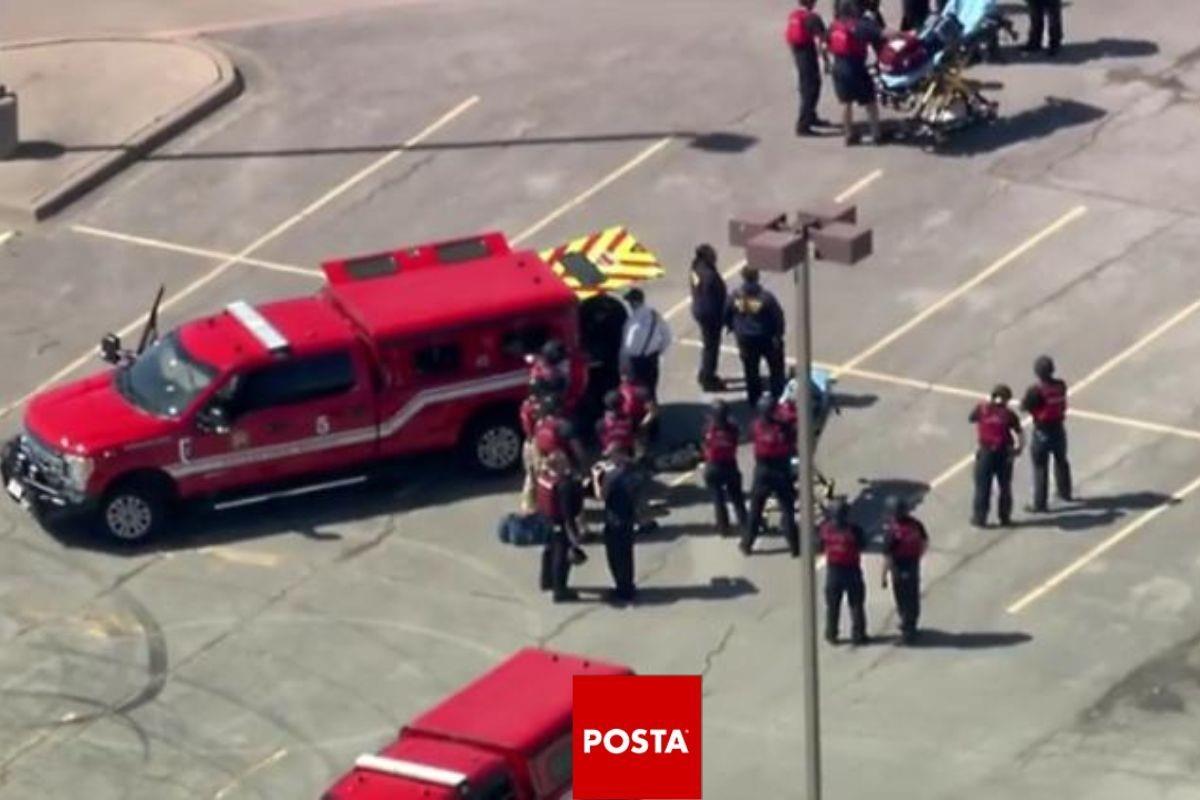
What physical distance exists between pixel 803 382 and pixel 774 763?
4866 mm

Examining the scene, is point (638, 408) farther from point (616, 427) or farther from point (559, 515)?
point (559, 515)

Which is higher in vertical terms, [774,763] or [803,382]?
[803,382]

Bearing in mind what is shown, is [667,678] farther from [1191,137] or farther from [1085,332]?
[1191,137]

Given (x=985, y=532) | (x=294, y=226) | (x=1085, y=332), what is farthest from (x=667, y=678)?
(x=294, y=226)

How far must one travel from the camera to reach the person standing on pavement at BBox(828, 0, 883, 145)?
43375 millimetres

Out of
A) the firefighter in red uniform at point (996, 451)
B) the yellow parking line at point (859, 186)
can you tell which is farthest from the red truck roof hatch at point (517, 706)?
the yellow parking line at point (859, 186)

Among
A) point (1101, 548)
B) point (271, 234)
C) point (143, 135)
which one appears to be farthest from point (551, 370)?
point (143, 135)

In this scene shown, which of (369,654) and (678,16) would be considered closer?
(369,654)

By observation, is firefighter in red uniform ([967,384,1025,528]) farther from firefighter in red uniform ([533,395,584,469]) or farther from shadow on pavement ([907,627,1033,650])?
firefighter in red uniform ([533,395,584,469])

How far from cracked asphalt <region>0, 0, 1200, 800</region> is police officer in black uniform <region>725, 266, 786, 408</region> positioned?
809 mm

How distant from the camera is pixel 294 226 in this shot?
43.9 meters

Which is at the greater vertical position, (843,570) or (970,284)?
(970,284)

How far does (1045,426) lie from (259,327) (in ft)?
24.9

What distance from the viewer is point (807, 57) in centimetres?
4416
